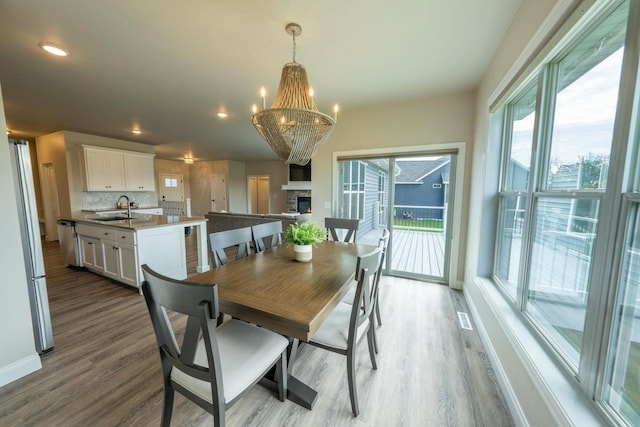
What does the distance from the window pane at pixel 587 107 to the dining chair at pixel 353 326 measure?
1.09 m

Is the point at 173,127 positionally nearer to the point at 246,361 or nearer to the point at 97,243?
the point at 97,243

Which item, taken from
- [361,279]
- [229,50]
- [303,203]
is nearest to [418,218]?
[361,279]

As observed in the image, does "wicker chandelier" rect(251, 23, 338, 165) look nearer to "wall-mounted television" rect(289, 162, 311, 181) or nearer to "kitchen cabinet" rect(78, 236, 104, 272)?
"kitchen cabinet" rect(78, 236, 104, 272)

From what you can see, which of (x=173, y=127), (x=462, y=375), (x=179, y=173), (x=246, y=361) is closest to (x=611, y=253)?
(x=462, y=375)

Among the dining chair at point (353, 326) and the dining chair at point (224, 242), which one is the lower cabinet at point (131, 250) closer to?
the dining chair at point (224, 242)

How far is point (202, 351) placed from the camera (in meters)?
1.28

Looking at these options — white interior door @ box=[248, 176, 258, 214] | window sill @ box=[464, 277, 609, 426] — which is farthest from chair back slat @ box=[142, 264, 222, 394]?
white interior door @ box=[248, 176, 258, 214]

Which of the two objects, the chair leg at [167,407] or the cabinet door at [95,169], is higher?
the cabinet door at [95,169]

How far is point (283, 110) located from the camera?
1.55 meters

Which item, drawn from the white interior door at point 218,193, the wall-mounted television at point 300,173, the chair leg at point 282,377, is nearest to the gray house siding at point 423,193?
the chair leg at point 282,377

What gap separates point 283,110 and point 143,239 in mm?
2713

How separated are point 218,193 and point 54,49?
7.39 metres

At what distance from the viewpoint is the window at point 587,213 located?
0.88 m

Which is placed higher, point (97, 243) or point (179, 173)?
point (179, 173)
